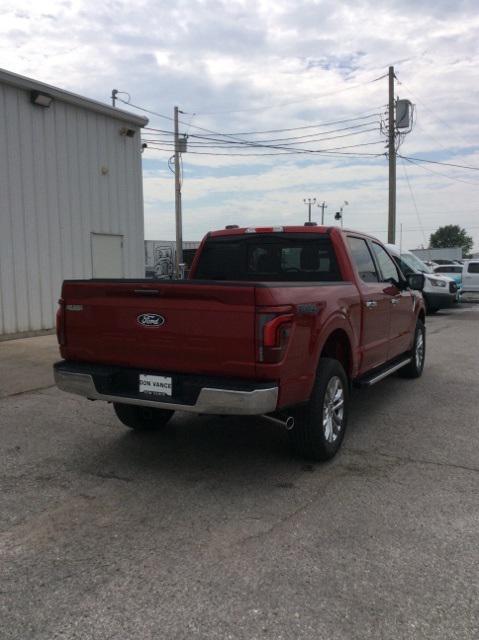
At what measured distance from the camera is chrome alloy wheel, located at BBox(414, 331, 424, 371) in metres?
7.67

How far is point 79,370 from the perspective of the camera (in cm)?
433

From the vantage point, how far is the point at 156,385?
4.01m

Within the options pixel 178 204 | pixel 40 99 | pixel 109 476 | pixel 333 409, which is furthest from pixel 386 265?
pixel 178 204

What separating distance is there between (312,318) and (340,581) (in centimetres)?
177

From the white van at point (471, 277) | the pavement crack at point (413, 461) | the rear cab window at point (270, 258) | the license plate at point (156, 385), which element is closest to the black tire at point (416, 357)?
the rear cab window at point (270, 258)

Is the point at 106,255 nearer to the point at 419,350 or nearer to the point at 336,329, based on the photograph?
the point at 419,350

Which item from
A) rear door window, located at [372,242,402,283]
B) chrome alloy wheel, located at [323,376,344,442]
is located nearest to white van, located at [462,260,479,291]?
rear door window, located at [372,242,402,283]

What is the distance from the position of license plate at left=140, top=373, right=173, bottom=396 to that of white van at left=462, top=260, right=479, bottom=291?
65.1ft

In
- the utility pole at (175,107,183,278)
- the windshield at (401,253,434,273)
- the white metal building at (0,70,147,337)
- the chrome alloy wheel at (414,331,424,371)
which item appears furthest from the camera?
the utility pole at (175,107,183,278)

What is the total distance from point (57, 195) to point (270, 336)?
9155 millimetres

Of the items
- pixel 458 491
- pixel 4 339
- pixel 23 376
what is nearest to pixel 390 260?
pixel 458 491

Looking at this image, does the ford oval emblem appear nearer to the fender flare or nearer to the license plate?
the license plate

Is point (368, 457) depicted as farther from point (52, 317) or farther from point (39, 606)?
point (52, 317)

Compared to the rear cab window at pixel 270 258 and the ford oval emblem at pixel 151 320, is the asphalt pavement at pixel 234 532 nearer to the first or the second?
the ford oval emblem at pixel 151 320
